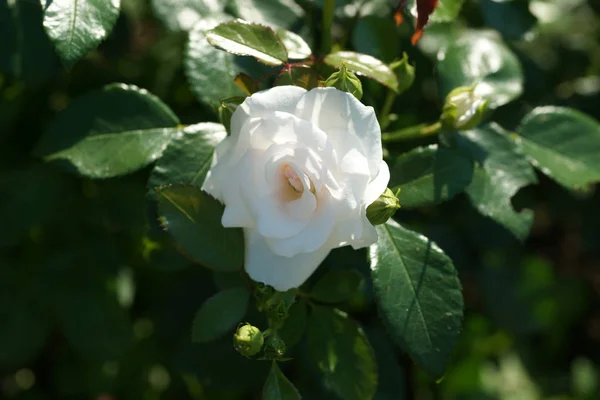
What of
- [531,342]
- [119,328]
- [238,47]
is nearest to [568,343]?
[531,342]

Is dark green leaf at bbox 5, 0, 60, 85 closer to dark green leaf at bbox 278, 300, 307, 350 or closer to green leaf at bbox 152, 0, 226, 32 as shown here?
green leaf at bbox 152, 0, 226, 32

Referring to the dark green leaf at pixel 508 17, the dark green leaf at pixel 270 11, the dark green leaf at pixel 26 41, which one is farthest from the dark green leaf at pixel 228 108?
the dark green leaf at pixel 508 17

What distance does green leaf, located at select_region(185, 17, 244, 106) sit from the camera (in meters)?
Answer: 1.18

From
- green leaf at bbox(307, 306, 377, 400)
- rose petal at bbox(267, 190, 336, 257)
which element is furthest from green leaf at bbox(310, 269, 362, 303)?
rose petal at bbox(267, 190, 336, 257)

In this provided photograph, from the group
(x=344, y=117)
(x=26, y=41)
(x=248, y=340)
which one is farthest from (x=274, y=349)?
(x=26, y=41)

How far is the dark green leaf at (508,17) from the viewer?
1402mm

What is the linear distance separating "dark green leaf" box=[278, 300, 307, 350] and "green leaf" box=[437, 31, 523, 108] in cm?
45

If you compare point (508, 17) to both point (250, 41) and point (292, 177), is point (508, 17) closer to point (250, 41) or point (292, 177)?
point (250, 41)

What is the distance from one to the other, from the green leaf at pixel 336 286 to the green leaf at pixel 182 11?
1.80 ft

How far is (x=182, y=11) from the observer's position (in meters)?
1.37

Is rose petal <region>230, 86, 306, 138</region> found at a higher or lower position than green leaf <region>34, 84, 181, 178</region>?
higher

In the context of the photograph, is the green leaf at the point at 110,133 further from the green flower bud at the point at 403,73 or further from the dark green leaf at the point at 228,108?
the green flower bud at the point at 403,73

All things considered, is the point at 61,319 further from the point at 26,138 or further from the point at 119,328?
the point at 26,138

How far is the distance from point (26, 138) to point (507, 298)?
1.46 m
